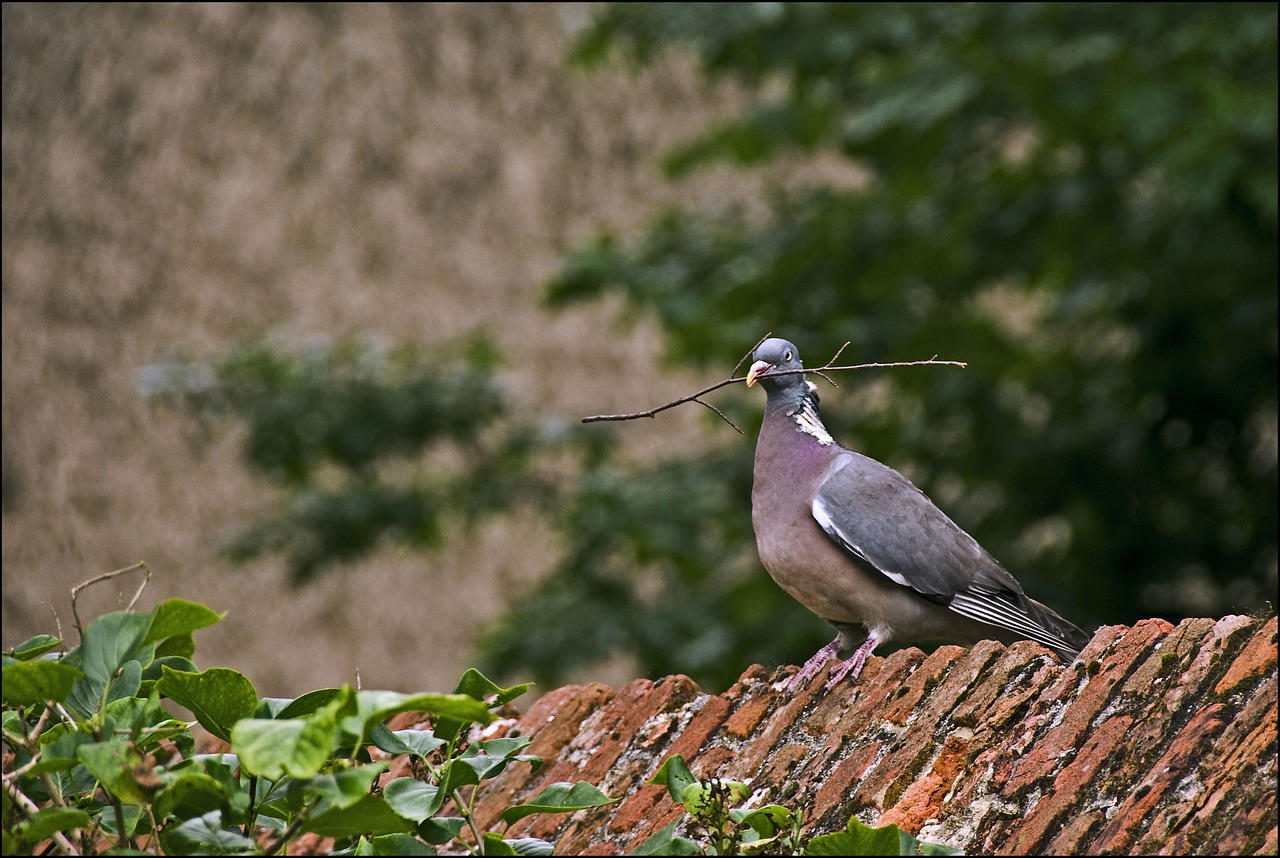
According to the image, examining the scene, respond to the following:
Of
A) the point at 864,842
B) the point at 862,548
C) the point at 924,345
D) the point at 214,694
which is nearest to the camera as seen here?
the point at 864,842

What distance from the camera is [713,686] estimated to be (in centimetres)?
714

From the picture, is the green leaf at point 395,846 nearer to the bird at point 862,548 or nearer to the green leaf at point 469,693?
the green leaf at point 469,693

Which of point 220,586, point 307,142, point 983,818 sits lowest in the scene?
point 220,586

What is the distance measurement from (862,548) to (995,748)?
0.91m

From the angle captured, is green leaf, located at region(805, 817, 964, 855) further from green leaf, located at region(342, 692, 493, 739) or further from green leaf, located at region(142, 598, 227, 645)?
green leaf, located at region(142, 598, 227, 645)

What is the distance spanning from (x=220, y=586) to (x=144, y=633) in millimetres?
9236

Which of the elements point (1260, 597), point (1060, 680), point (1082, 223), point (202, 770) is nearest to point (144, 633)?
point (202, 770)

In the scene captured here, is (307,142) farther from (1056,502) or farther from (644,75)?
Answer: (1056,502)

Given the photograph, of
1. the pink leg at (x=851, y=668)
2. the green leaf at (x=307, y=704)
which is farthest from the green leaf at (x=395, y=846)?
the pink leg at (x=851, y=668)

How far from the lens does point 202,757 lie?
198cm

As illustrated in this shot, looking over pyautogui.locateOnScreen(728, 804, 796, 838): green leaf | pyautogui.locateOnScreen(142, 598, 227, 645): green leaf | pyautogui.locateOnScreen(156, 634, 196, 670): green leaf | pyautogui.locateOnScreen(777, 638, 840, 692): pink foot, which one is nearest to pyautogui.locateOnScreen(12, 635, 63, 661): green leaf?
pyautogui.locateOnScreen(156, 634, 196, 670): green leaf

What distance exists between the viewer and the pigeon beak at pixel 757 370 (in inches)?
126

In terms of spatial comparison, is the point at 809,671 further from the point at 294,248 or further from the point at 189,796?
the point at 294,248

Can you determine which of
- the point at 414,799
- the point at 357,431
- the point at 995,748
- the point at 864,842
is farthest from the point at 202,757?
the point at 357,431
